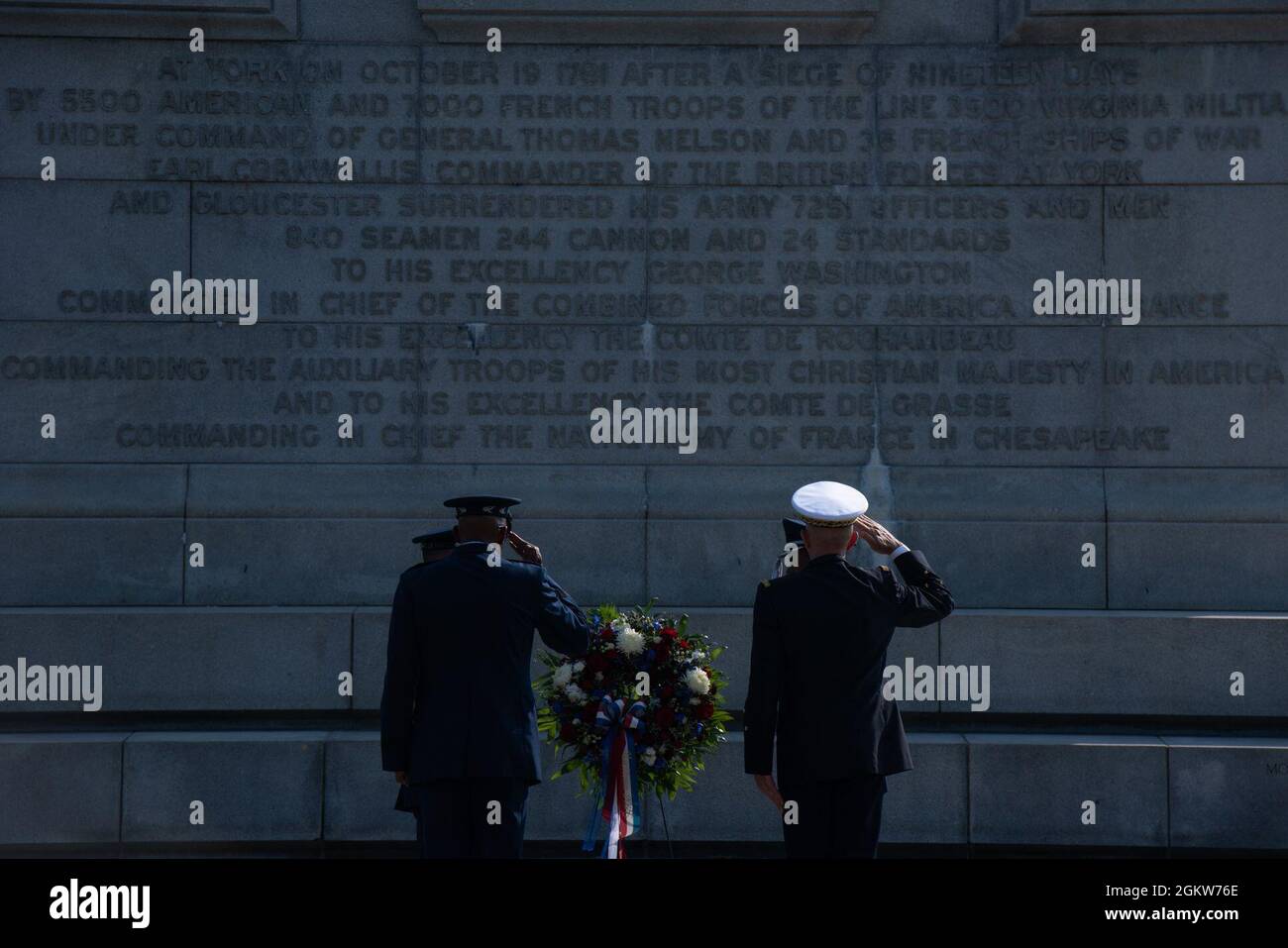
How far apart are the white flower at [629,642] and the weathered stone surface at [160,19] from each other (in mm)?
5191

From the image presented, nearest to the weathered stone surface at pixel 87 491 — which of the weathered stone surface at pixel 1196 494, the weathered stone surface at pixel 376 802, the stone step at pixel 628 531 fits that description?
the stone step at pixel 628 531

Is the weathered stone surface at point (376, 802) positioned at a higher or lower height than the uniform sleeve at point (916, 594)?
lower

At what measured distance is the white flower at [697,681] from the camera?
22.5ft

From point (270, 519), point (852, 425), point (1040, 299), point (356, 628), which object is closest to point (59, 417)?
point (270, 519)

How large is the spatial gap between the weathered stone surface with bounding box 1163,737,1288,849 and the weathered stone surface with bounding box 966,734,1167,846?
11cm

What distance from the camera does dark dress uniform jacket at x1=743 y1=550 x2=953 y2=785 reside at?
5.66 m

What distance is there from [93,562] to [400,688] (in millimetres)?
4043

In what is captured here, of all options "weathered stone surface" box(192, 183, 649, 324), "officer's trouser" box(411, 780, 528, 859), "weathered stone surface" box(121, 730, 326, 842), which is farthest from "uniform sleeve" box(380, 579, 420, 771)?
"weathered stone surface" box(192, 183, 649, 324)

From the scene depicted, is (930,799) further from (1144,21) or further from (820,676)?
(1144,21)

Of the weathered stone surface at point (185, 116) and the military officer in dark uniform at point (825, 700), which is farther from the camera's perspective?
the weathered stone surface at point (185, 116)

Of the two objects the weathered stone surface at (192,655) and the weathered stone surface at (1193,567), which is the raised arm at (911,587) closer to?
the weathered stone surface at (1193,567)

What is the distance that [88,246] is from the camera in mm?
9461

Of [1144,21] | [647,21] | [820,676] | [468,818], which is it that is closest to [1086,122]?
[1144,21]

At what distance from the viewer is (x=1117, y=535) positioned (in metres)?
9.29
